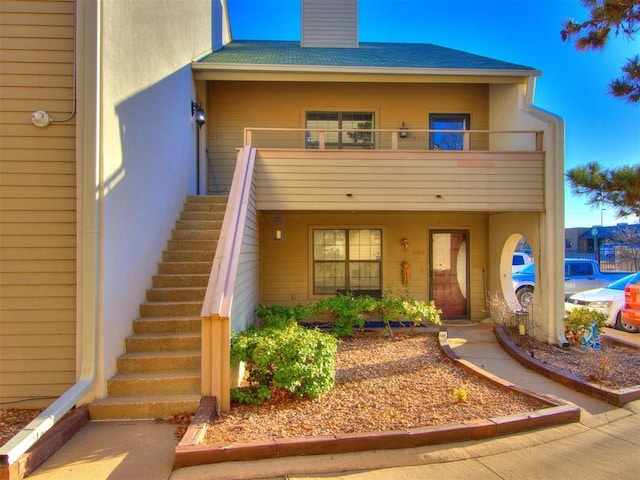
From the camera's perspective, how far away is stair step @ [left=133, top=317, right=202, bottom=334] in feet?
15.5

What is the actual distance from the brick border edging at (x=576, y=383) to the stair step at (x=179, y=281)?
16.1 ft

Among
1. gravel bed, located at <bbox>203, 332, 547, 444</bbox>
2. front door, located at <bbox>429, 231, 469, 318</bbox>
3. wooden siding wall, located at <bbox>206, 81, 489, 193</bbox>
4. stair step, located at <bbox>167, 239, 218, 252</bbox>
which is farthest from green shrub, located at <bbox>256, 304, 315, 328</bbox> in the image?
front door, located at <bbox>429, 231, 469, 318</bbox>

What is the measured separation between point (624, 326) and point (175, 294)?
963cm

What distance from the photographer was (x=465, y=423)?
3596 millimetres

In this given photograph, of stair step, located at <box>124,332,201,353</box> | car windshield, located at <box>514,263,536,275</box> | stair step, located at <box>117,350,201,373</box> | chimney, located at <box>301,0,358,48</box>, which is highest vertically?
chimney, located at <box>301,0,358,48</box>

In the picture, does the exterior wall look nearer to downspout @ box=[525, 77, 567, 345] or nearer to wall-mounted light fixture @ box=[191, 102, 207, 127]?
wall-mounted light fixture @ box=[191, 102, 207, 127]

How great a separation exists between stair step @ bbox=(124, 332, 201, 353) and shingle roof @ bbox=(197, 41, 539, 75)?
19.4 feet

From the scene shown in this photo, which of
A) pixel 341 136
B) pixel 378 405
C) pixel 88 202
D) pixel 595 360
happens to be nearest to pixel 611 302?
pixel 595 360

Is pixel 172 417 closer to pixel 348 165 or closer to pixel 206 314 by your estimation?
pixel 206 314

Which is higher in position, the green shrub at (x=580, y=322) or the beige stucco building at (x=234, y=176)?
the beige stucco building at (x=234, y=176)

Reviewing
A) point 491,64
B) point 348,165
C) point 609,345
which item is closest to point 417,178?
point 348,165

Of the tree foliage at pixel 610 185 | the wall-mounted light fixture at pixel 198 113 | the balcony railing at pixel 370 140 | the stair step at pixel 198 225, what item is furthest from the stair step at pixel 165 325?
the tree foliage at pixel 610 185

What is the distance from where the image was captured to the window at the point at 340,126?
30.7ft

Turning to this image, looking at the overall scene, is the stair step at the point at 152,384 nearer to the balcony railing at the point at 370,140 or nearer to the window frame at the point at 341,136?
the balcony railing at the point at 370,140
